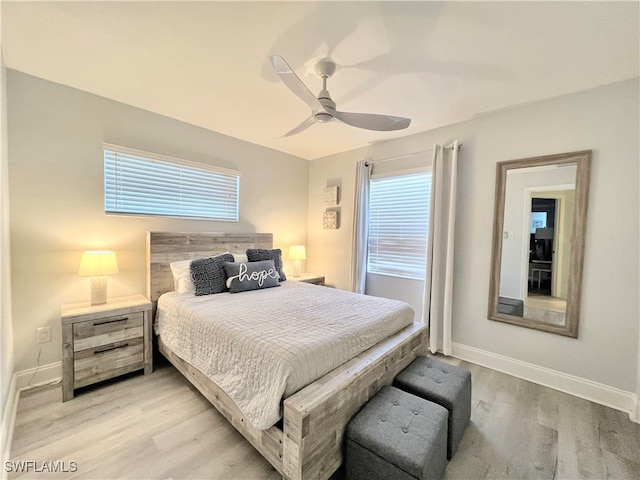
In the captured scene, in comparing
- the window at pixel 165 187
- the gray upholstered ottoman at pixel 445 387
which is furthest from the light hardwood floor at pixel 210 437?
the window at pixel 165 187

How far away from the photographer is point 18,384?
6.89 feet

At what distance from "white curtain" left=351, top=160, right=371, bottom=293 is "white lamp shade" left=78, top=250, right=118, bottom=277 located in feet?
8.98

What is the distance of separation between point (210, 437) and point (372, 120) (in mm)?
2492

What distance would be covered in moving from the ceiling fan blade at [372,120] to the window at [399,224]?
1355mm

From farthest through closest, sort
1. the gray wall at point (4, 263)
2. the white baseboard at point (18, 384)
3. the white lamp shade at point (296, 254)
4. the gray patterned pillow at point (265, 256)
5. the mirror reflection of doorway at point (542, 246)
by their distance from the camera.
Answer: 1. the white lamp shade at point (296, 254)
2. the gray patterned pillow at point (265, 256)
3. the mirror reflection of doorway at point (542, 246)
4. the gray wall at point (4, 263)
5. the white baseboard at point (18, 384)

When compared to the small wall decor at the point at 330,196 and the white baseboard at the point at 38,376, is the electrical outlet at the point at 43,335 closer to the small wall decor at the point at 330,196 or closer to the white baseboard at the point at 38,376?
the white baseboard at the point at 38,376

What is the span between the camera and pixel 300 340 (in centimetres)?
154

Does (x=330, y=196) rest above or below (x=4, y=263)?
above

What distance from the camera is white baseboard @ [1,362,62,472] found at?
1.58 m

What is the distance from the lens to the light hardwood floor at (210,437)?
1498 mm

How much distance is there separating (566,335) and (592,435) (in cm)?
78

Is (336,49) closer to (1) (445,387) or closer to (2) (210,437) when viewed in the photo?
(1) (445,387)

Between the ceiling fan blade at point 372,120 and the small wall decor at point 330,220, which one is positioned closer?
the ceiling fan blade at point 372,120

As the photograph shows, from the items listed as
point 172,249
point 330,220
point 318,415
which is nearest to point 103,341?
A: point 172,249
